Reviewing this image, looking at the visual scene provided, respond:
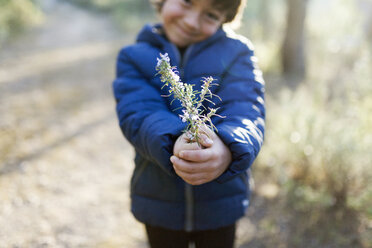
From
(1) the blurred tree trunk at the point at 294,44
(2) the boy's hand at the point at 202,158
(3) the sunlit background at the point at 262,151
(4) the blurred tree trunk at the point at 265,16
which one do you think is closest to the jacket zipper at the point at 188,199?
(2) the boy's hand at the point at 202,158

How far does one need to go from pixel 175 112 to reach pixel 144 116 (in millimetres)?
199

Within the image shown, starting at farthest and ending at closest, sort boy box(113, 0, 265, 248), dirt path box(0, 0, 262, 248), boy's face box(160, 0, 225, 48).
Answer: dirt path box(0, 0, 262, 248) → boy's face box(160, 0, 225, 48) → boy box(113, 0, 265, 248)

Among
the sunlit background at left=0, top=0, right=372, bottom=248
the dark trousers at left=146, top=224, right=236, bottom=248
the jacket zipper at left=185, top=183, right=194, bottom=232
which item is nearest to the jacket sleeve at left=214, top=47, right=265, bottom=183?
the jacket zipper at left=185, top=183, right=194, bottom=232

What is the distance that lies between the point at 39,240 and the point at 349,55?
6527 millimetres

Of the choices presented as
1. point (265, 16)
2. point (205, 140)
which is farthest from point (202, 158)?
point (265, 16)

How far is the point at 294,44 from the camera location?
6445 millimetres

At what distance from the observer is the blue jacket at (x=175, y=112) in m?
1.36

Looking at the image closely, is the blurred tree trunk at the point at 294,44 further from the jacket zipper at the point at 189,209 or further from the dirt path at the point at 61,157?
the jacket zipper at the point at 189,209

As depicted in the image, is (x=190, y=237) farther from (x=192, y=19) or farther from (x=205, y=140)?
(x=192, y=19)

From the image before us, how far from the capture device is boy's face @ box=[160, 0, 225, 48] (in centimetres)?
150

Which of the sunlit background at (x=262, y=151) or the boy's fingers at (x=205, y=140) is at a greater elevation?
the boy's fingers at (x=205, y=140)

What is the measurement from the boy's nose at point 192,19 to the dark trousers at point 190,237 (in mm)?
1110

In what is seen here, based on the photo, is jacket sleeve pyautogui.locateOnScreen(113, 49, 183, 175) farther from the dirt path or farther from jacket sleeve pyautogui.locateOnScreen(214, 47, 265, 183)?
the dirt path

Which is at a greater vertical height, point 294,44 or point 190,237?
point 190,237
